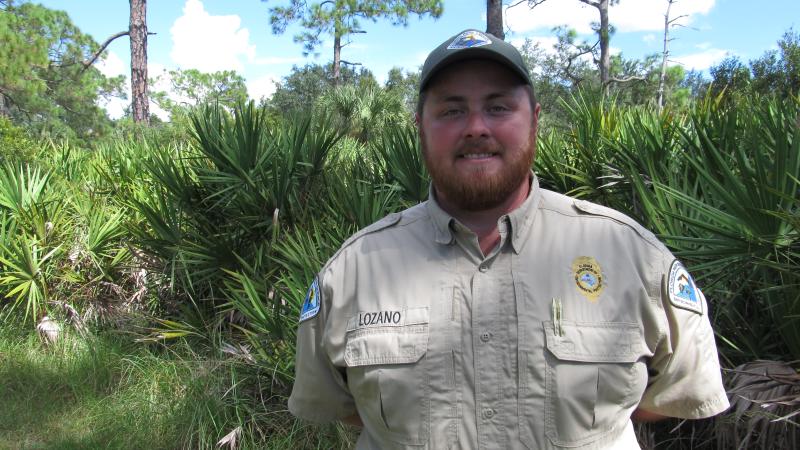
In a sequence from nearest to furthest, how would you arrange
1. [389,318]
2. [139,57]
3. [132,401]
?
1. [389,318]
2. [132,401]
3. [139,57]

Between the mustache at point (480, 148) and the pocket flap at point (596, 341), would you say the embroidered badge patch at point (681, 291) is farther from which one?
the mustache at point (480, 148)

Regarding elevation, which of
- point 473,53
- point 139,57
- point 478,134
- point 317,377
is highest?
point 139,57

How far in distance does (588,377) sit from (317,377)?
2.79 feet

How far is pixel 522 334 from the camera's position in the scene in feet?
5.30

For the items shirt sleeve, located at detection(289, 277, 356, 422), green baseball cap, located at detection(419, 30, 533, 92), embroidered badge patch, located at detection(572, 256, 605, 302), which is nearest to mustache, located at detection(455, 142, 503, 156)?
green baseball cap, located at detection(419, 30, 533, 92)

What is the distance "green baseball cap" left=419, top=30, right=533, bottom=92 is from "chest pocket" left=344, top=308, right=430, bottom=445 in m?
0.75

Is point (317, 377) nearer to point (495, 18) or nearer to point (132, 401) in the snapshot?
point (132, 401)

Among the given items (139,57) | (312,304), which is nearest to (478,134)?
(312,304)

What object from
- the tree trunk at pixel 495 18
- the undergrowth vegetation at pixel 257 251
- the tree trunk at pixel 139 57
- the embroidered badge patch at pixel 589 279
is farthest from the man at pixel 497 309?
the tree trunk at pixel 139 57

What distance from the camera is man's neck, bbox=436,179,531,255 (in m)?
1.81

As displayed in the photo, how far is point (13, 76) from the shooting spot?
18.6 m

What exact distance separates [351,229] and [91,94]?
1655 inches

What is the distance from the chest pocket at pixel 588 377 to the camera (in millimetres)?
1592

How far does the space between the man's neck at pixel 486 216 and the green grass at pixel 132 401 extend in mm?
2643
